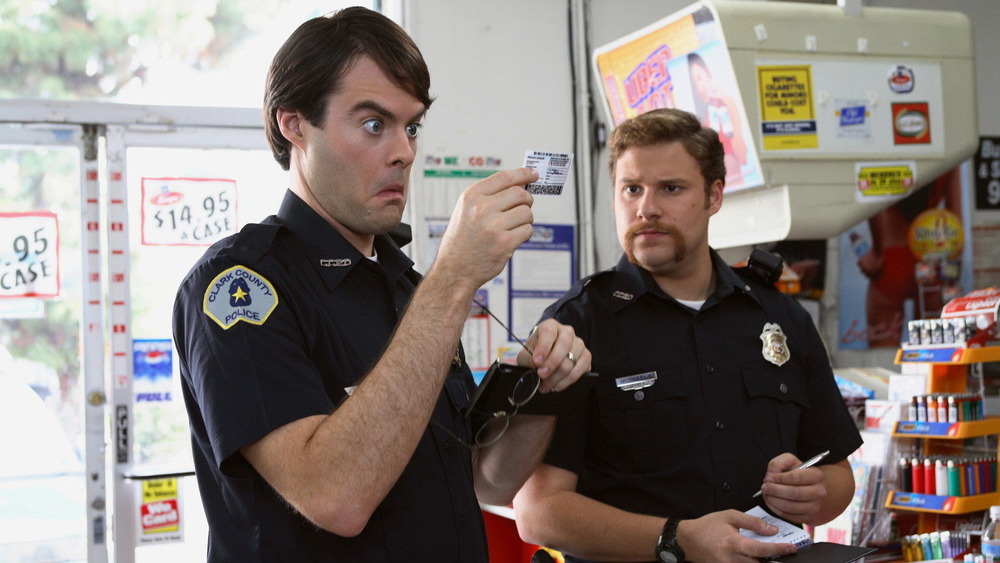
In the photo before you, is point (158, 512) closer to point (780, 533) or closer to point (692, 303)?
point (692, 303)

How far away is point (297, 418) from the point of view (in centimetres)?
120

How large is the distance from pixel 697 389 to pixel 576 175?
2.84 meters

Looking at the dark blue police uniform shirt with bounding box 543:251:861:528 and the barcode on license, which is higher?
the barcode on license

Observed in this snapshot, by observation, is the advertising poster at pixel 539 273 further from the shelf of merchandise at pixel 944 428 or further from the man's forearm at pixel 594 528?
the man's forearm at pixel 594 528

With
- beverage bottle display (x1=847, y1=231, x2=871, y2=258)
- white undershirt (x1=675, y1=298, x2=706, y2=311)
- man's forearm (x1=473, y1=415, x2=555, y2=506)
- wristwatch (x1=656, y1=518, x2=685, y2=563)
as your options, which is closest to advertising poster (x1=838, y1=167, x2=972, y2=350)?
beverage bottle display (x1=847, y1=231, x2=871, y2=258)

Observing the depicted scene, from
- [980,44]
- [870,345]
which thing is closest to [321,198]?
[870,345]

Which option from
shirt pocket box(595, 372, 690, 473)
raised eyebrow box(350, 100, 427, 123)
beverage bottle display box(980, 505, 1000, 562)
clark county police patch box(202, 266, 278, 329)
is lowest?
beverage bottle display box(980, 505, 1000, 562)

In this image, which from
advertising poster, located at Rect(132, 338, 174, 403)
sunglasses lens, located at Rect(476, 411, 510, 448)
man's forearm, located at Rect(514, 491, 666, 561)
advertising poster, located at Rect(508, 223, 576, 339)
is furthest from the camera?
advertising poster, located at Rect(508, 223, 576, 339)

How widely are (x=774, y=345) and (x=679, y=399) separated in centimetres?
28

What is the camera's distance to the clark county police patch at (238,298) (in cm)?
124

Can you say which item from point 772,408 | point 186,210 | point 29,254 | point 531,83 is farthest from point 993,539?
point 29,254

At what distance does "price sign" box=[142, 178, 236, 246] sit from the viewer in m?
4.31

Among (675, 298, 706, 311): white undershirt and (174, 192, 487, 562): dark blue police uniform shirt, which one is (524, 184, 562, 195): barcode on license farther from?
(675, 298, 706, 311): white undershirt

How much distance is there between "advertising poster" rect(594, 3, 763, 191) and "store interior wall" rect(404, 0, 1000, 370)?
Result: 109cm
